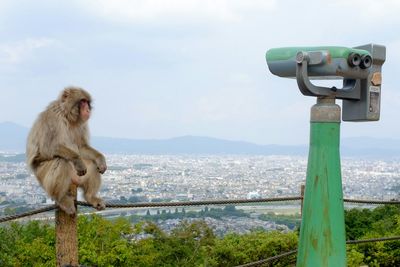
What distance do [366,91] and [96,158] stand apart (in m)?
2.25

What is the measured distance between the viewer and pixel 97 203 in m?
3.94

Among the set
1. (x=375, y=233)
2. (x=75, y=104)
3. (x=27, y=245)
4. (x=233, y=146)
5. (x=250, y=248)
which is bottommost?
(x=27, y=245)

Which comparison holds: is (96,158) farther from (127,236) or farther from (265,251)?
(127,236)

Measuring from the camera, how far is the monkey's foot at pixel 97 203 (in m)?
3.87

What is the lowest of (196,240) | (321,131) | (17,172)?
(196,240)

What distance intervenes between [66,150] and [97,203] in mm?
428

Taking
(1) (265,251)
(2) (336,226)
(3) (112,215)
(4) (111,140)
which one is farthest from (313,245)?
(4) (111,140)

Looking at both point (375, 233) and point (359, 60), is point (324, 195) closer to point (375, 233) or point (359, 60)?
point (359, 60)

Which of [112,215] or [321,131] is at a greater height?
[321,131]

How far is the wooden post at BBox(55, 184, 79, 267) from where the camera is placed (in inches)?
117

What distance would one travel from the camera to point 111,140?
2157 inches

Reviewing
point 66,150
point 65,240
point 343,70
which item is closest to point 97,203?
point 66,150

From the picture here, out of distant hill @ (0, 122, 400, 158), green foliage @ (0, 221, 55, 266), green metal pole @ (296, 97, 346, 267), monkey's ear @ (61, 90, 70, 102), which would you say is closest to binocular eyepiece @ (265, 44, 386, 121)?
green metal pole @ (296, 97, 346, 267)

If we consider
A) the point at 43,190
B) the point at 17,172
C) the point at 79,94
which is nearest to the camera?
the point at 43,190
